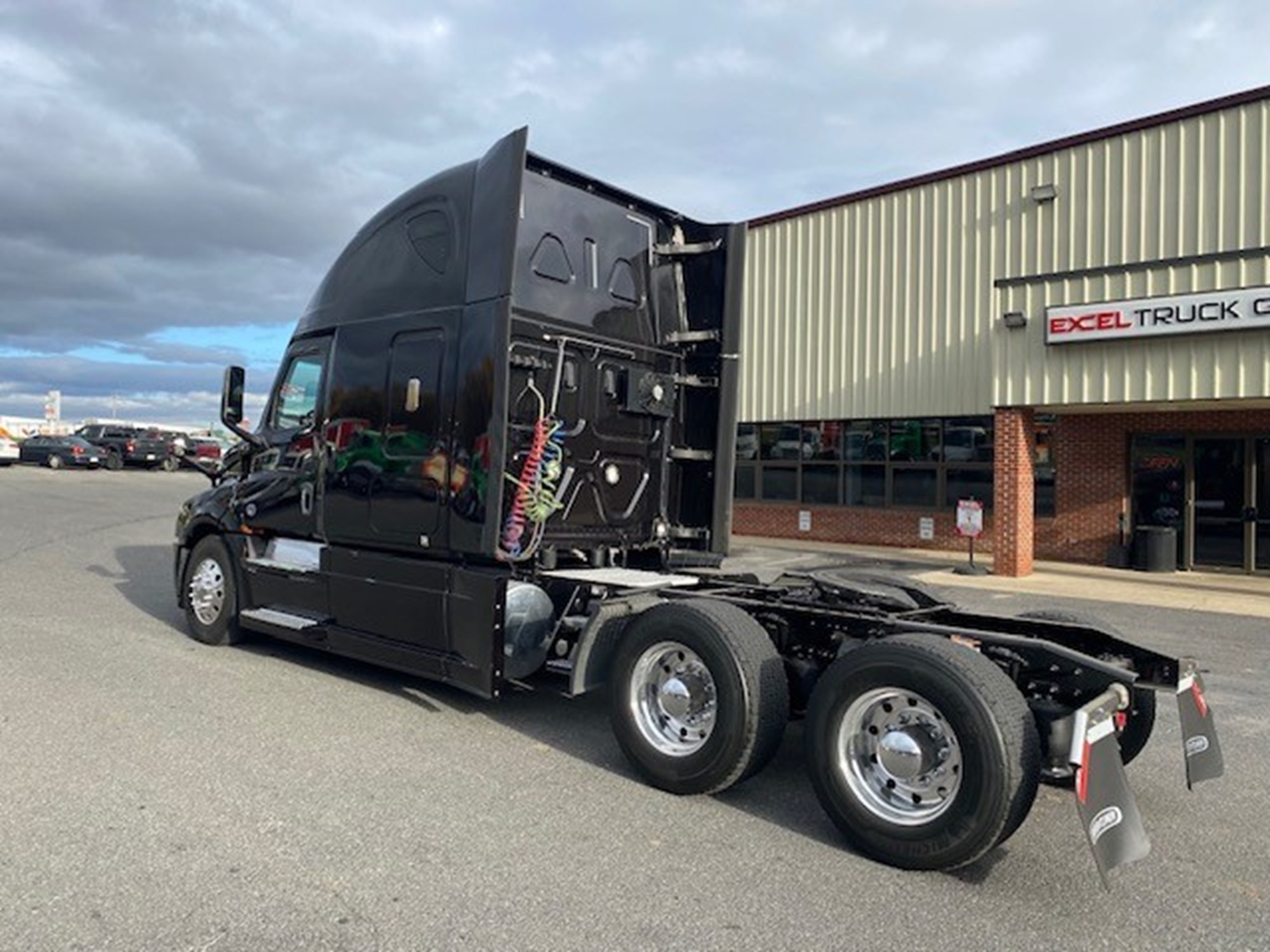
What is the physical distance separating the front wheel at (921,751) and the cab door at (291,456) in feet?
13.9

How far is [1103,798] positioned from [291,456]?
5752 mm

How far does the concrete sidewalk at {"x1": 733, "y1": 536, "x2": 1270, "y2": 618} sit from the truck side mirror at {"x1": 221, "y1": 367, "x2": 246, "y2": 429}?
9617mm

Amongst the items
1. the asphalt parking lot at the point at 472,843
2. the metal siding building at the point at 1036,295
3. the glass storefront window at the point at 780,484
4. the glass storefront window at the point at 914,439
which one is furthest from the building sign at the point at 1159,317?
the asphalt parking lot at the point at 472,843

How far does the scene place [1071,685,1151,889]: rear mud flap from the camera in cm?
338

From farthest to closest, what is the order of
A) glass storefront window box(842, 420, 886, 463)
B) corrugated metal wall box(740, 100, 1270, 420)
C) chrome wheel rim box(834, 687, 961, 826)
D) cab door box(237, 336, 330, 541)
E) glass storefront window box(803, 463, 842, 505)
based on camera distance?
1. glass storefront window box(803, 463, 842, 505)
2. glass storefront window box(842, 420, 886, 463)
3. corrugated metal wall box(740, 100, 1270, 420)
4. cab door box(237, 336, 330, 541)
5. chrome wheel rim box(834, 687, 961, 826)

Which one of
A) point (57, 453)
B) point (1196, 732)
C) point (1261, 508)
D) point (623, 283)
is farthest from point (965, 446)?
point (57, 453)

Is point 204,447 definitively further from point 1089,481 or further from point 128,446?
point 1089,481

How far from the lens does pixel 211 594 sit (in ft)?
25.5

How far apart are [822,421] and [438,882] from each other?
16.1 metres

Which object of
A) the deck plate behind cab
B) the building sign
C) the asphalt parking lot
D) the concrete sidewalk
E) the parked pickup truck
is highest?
the building sign

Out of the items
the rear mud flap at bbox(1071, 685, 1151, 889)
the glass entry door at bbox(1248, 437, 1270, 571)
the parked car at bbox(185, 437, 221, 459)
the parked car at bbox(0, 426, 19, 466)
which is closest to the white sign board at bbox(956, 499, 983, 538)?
the glass entry door at bbox(1248, 437, 1270, 571)

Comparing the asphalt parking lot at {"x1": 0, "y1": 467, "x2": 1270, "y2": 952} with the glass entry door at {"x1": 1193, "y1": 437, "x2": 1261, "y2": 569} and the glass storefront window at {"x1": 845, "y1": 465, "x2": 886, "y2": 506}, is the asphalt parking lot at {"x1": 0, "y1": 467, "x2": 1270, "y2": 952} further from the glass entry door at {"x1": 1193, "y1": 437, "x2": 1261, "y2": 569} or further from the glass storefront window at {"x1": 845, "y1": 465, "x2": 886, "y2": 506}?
the glass storefront window at {"x1": 845, "y1": 465, "x2": 886, "y2": 506}

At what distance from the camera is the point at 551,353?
20.1 feet

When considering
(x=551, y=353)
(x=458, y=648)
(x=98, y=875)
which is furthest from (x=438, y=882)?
(x=551, y=353)
